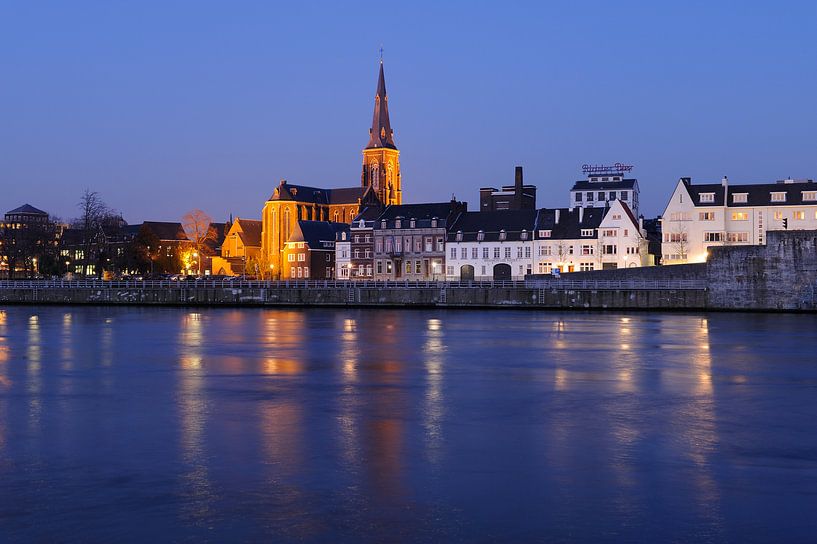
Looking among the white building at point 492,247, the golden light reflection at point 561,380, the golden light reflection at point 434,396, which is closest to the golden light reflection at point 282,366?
the golden light reflection at point 434,396

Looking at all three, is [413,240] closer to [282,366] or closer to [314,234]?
[314,234]

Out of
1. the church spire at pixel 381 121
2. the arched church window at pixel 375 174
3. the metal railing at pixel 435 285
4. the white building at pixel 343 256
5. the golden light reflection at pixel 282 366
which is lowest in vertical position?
the golden light reflection at pixel 282 366

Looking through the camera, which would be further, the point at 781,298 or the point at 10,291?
the point at 10,291

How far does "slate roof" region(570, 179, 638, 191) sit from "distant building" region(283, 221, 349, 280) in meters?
38.3

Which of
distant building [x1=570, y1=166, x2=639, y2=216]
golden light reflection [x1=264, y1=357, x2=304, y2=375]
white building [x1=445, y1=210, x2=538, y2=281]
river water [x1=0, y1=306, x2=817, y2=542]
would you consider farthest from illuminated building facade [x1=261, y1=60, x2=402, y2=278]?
river water [x1=0, y1=306, x2=817, y2=542]

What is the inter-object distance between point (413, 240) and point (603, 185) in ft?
97.5

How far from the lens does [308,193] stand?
178m

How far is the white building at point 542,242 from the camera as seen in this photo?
10606 centimetres

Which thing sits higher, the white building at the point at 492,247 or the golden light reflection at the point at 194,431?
the white building at the point at 492,247

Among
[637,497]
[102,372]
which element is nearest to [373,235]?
[102,372]

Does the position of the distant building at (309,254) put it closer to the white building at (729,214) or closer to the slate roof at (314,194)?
the slate roof at (314,194)

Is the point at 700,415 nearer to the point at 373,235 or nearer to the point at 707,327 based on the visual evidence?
the point at 707,327

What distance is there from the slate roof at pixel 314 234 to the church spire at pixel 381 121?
40775 mm

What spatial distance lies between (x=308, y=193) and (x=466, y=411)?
156m
